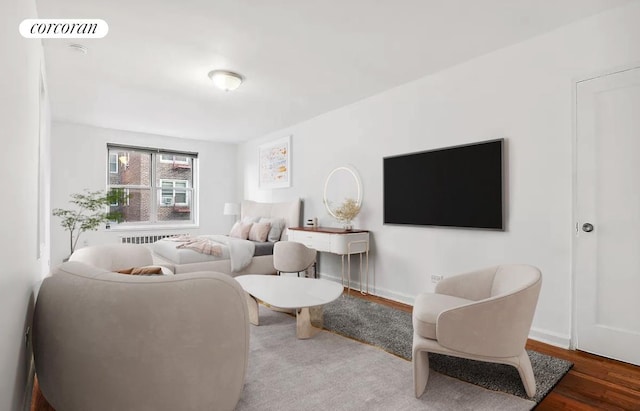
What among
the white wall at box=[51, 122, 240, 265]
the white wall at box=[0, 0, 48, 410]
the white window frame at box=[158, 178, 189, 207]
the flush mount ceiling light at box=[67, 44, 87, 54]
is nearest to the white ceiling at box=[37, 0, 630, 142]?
the flush mount ceiling light at box=[67, 44, 87, 54]

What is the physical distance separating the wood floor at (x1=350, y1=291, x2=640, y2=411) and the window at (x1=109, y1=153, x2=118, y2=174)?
21.9ft

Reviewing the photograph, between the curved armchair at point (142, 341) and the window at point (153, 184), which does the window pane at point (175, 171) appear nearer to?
the window at point (153, 184)

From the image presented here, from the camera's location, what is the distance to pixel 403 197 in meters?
3.81

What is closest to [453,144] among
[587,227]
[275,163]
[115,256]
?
[587,227]

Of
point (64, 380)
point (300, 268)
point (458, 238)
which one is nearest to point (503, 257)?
point (458, 238)

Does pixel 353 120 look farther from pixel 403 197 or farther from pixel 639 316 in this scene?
pixel 639 316

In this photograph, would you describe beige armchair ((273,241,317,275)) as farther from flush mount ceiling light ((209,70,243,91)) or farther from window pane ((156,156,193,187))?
window pane ((156,156,193,187))

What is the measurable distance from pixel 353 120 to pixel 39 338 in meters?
3.83

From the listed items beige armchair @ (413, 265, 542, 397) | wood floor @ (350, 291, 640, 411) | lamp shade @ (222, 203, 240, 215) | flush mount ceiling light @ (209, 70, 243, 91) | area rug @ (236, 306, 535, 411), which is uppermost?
flush mount ceiling light @ (209, 70, 243, 91)

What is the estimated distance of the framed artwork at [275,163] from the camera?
18.7 feet

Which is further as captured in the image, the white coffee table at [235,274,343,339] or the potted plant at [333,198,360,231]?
the potted plant at [333,198,360,231]

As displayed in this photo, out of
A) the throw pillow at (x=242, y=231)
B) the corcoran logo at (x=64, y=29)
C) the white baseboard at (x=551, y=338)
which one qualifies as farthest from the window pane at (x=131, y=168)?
the white baseboard at (x=551, y=338)

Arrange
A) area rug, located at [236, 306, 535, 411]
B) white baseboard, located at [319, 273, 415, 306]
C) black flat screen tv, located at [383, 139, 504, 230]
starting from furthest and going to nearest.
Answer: white baseboard, located at [319, 273, 415, 306]
black flat screen tv, located at [383, 139, 504, 230]
area rug, located at [236, 306, 535, 411]

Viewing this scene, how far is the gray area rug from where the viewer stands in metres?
2.05
